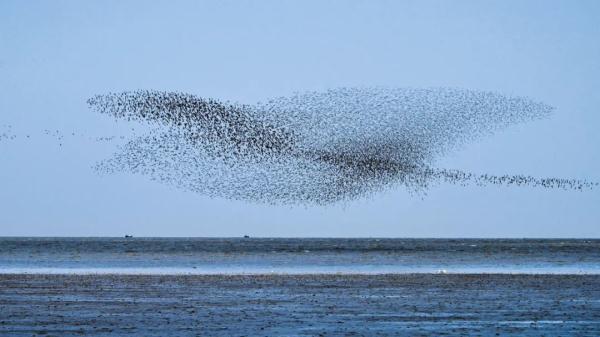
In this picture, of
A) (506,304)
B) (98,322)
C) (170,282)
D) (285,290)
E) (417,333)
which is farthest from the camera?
(170,282)

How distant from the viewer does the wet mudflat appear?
2261 cm

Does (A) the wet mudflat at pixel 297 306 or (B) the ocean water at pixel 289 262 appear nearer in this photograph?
(A) the wet mudflat at pixel 297 306

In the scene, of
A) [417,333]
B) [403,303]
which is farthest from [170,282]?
→ [417,333]

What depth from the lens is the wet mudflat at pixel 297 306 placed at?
74.2 ft

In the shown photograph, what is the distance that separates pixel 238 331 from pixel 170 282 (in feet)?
50.4

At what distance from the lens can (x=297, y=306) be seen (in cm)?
2769

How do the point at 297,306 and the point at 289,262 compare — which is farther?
the point at 289,262

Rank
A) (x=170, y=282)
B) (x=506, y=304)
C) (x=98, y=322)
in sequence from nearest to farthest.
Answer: (x=98, y=322) < (x=506, y=304) < (x=170, y=282)

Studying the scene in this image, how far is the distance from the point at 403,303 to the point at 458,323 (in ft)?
16.0

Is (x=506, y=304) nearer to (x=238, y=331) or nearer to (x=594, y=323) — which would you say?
(x=594, y=323)

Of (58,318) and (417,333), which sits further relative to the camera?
(58,318)

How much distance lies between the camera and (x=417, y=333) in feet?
71.6

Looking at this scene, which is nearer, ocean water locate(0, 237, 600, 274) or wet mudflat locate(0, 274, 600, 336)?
wet mudflat locate(0, 274, 600, 336)

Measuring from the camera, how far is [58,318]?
80.3 feet
